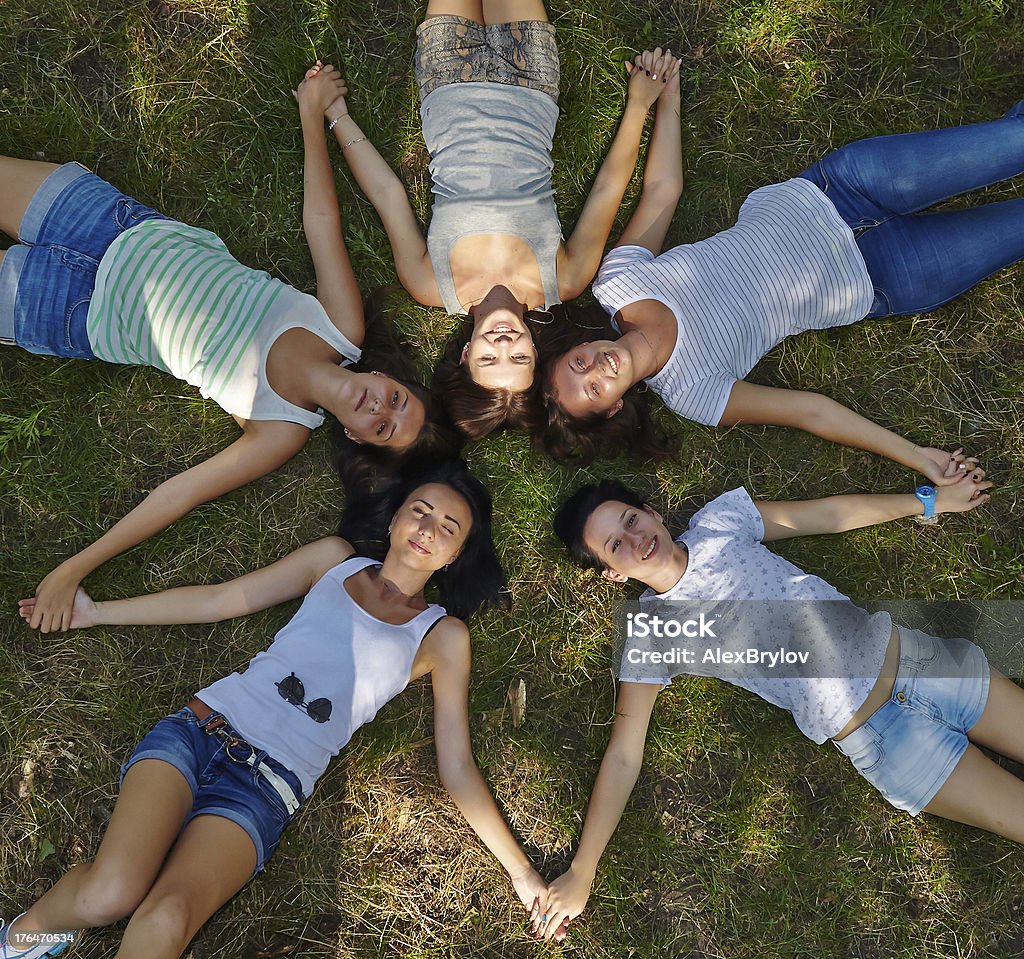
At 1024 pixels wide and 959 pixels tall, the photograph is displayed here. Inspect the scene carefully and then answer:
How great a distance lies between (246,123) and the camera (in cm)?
406

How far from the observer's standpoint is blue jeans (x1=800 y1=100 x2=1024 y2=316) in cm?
372

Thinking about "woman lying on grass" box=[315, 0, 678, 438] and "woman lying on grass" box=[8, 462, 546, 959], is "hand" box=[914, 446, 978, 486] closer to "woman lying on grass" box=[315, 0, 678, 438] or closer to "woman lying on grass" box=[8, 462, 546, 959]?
"woman lying on grass" box=[315, 0, 678, 438]

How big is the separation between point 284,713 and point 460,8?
11.1 ft

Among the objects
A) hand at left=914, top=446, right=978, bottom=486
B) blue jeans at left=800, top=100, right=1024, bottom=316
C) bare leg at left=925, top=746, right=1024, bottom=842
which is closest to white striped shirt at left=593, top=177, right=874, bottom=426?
blue jeans at left=800, top=100, right=1024, bottom=316

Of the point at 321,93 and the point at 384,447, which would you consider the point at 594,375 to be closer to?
the point at 384,447

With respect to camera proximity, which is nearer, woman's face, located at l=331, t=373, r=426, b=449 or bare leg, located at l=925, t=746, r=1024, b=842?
woman's face, located at l=331, t=373, r=426, b=449

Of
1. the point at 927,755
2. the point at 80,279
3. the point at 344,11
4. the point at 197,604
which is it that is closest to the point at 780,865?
the point at 927,755

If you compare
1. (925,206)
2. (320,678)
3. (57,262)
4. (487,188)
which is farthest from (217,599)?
(925,206)

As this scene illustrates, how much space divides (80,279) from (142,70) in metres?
1.18

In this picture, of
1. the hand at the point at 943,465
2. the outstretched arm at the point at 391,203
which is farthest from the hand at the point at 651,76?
the hand at the point at 943,465

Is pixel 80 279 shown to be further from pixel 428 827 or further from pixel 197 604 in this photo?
pixel 428 827

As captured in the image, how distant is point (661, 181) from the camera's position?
4039mm

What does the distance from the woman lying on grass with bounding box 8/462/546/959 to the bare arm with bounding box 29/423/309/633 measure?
116mm

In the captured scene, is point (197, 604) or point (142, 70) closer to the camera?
point (197, 604)
